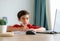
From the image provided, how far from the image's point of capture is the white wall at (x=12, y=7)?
397 cm

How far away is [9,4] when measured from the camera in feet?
13.1

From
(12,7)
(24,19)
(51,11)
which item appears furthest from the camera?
(12,7)

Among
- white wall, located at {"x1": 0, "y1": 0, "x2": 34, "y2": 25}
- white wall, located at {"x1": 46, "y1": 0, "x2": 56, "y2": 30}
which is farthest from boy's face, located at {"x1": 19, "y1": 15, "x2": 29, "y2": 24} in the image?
white wall, located at {"x1": 0, "y1": 0, "x2": 34, "y2": 25}

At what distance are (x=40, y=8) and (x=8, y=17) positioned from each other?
853 millimetres

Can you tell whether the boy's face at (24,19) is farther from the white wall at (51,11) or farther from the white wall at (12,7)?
the white wall at (12,7)

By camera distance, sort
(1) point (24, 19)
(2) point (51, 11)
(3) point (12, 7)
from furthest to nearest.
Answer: (3) point (12, 7)
(2) point (51, 11)
(1) point (24, 19)

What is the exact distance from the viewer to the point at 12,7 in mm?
4000

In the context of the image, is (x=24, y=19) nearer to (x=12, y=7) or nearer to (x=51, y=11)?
(x=51, y=11)

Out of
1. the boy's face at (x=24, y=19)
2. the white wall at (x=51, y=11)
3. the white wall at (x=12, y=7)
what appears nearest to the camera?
the boy's face at (x=24, y=19)

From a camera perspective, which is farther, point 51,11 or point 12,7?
point 12,7

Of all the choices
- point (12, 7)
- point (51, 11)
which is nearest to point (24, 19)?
point (51, 11)

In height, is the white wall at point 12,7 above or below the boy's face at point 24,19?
above

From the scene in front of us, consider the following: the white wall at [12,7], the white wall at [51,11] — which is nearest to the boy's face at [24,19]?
the white wall at [51,11]

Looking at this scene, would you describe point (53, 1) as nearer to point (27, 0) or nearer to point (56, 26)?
point (27, 0)
